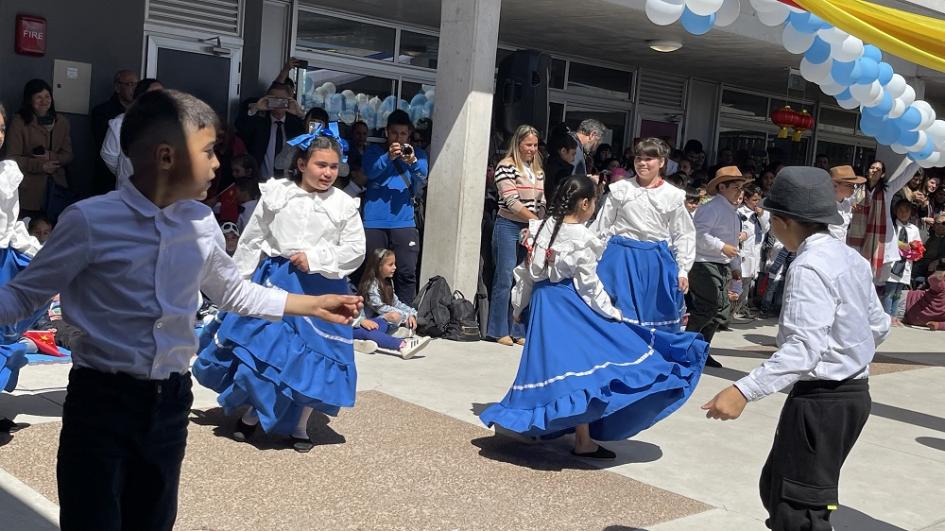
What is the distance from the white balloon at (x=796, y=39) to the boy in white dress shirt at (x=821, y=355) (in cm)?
398

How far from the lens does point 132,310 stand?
116 inches

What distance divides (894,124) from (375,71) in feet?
20.7

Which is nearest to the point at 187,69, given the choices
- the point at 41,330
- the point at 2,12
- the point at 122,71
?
the point at 122,71

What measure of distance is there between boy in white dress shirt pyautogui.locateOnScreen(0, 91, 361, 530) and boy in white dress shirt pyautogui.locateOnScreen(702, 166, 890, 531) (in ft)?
6.11

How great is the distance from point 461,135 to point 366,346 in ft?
7.37

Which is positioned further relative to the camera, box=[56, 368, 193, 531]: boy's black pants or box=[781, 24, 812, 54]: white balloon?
box=[781, 24, 812, 54]: white balloon

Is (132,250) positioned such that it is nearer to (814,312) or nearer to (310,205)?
(814,312)

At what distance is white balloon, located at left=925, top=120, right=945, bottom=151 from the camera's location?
8.28 metres

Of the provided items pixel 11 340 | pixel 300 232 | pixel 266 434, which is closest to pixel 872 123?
pixel 300 232

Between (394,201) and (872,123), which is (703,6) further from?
(394,201)

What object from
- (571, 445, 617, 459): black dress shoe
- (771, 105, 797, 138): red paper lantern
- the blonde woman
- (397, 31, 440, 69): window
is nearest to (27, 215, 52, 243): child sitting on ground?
the blonde woman

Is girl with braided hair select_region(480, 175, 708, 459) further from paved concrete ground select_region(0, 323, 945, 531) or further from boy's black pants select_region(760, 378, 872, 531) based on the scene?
boy's black pants select_region(760, 378, 872, 531)

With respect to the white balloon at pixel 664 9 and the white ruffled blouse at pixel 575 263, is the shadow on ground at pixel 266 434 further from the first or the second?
the white balloon at pixel 664 9

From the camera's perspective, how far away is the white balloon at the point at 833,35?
751 centimetres
